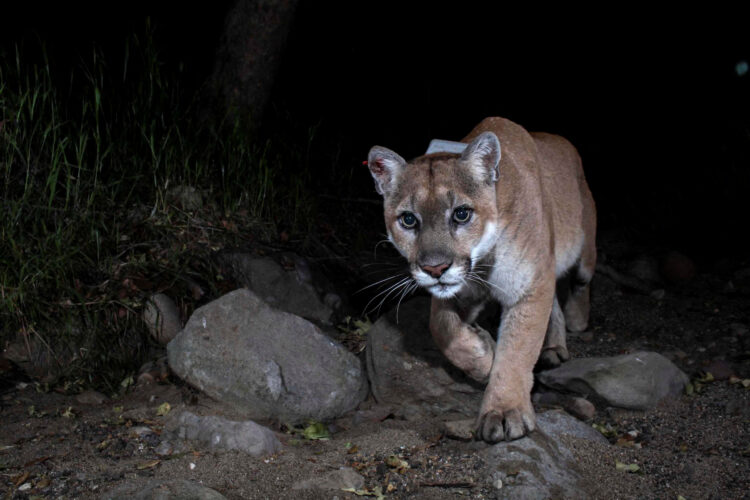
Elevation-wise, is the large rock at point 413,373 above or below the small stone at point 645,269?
below

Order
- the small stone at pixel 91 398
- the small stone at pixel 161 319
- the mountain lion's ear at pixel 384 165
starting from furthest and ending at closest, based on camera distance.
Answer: the small stone at pixel 161 319 → the small stone at pixel 91 398 → the mountain lion's ear at pixel 384 165

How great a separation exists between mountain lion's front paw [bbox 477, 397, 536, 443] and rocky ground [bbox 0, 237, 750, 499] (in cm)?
5

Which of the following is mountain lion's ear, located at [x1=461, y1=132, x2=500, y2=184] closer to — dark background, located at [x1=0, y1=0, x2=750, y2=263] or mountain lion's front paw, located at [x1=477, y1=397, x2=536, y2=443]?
mountain lion's front paw, located at [x1=477, y1=397, x2=536, y2=443]

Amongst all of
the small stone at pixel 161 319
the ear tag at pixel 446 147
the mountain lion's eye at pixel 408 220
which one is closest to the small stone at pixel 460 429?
the mountain lion's eye at pixel 408 220

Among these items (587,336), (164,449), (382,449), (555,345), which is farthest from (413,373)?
(587,336)

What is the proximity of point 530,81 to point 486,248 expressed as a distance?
219 inches

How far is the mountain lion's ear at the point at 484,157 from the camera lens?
3715mm

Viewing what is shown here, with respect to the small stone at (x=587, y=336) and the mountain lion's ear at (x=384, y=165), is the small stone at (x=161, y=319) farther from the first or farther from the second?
the small stone at (x=587, y=336)

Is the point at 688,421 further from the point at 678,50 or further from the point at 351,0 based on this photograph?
the point at 351,0

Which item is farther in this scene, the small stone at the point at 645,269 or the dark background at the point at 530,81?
the dark background at the point at 530,81

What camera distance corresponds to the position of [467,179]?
3742 millimetres

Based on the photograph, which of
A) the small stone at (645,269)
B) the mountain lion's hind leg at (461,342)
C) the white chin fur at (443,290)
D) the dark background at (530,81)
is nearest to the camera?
the white chin fur at (443,290)

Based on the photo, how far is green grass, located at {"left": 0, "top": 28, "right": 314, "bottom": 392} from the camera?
4496 mm

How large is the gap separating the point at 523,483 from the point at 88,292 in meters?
2.90
